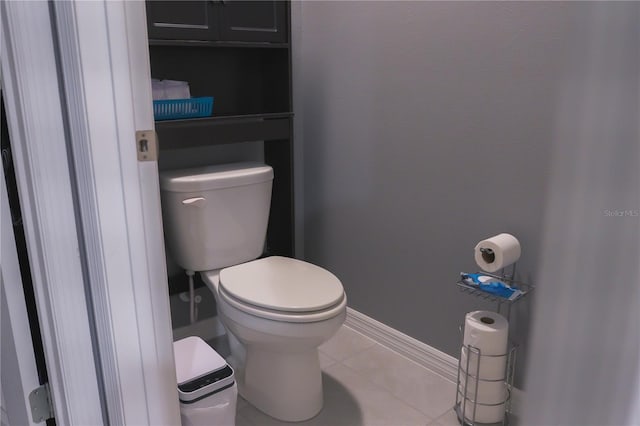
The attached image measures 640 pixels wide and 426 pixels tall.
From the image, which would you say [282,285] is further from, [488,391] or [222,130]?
[488,391]

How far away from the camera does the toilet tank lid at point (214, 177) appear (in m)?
1.81

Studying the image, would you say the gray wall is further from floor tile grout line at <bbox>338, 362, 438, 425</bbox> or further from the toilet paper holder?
floor tile grout line at <bbox>338, 362, 438, 425</bbox>

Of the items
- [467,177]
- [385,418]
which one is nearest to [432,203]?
[467,177]

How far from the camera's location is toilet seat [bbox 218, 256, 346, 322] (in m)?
1.59

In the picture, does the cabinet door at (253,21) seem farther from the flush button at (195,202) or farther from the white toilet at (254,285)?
the flush button at (195,202)

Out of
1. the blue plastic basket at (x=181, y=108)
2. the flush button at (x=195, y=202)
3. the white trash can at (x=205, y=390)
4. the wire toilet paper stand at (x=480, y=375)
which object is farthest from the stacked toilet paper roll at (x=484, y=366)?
the blue plastic basket at (x=181, y=108)

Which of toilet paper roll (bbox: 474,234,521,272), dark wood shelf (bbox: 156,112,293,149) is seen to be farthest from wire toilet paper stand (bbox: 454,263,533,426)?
dark wood shelf (bbox: 156,112,293,149)

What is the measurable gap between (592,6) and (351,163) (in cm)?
189

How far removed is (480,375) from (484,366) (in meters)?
0.04

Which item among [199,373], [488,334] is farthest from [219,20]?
[488,334]

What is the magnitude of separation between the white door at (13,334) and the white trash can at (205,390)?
0.37 m

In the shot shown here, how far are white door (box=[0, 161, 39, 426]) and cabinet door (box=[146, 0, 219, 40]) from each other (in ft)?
2.90

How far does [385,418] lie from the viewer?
1773 mm

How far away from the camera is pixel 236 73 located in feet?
7.11
